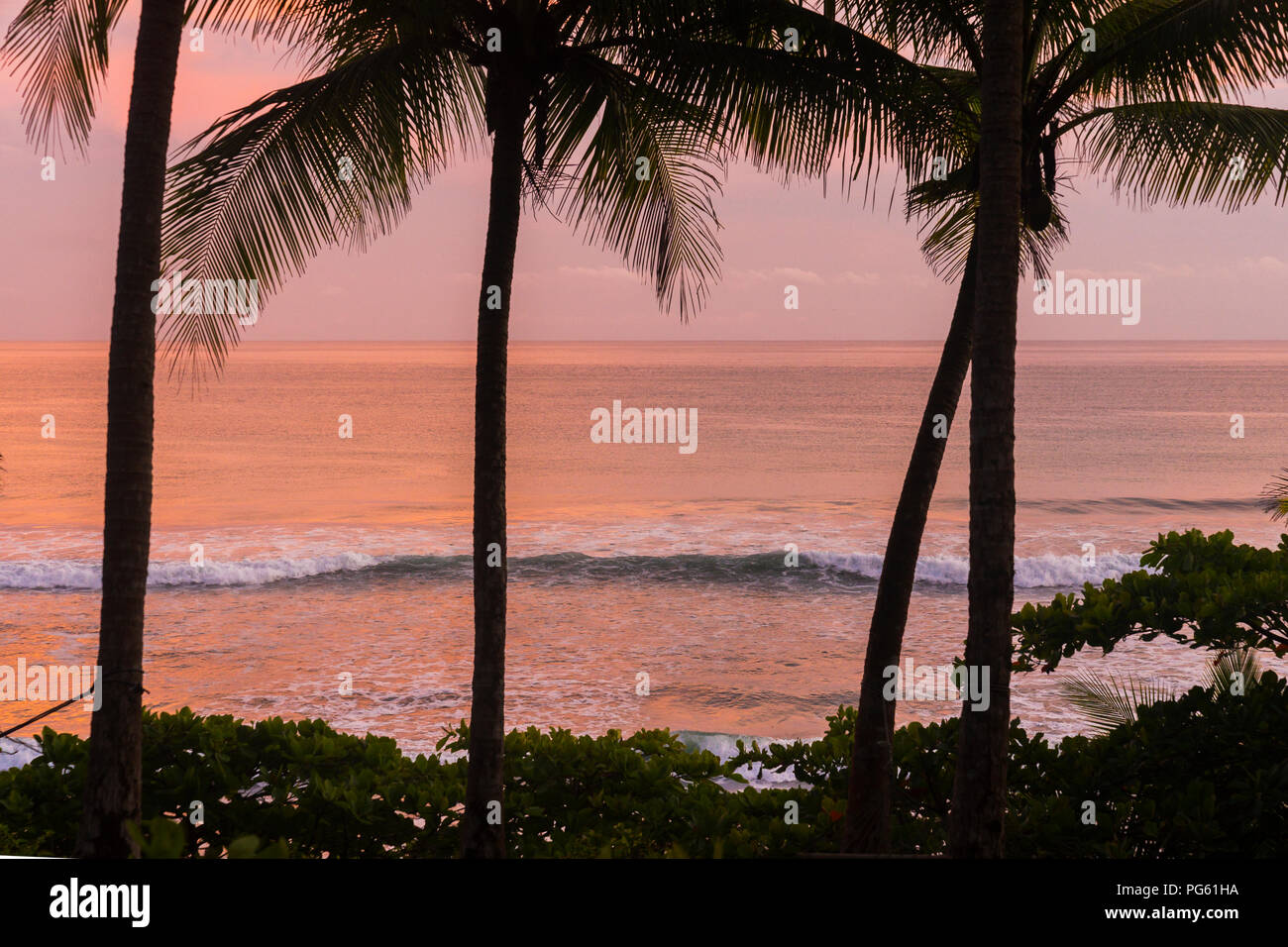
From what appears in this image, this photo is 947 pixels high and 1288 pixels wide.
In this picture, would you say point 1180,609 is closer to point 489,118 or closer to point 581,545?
point 489,118

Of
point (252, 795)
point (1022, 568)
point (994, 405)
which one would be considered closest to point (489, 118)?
point (994, 405)

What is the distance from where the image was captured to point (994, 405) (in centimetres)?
470

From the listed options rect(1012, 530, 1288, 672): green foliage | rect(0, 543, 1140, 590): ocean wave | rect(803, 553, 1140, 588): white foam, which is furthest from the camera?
rect(803, 553, 1140, 588): white foam

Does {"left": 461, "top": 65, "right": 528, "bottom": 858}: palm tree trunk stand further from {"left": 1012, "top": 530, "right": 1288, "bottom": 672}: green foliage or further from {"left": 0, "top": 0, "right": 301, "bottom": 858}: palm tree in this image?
{"left": 1012, "top": 530, "right": 1288, "bottom": 672}: green foliage

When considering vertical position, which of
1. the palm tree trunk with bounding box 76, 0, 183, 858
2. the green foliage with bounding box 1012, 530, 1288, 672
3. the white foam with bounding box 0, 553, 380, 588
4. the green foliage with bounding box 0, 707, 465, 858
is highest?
the palm tree trunk with bounding box 76, 0, 183, 858

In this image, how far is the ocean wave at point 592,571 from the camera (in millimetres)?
24234

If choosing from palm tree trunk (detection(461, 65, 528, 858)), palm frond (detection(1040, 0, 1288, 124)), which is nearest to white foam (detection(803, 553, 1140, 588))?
palm frond (detection(1040, 0, 1288, 124))

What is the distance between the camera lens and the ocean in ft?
53.4

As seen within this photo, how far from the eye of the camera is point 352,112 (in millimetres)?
5793

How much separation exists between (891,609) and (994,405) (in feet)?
7.58

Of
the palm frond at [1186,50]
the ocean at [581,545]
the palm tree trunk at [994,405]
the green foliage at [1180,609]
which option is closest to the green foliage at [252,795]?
the palm tree trunk at [994,405]

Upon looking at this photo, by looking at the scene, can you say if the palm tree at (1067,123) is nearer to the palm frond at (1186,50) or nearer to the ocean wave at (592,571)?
the palm frond at (1186,50)

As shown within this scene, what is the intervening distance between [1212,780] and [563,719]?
33.2 feet
